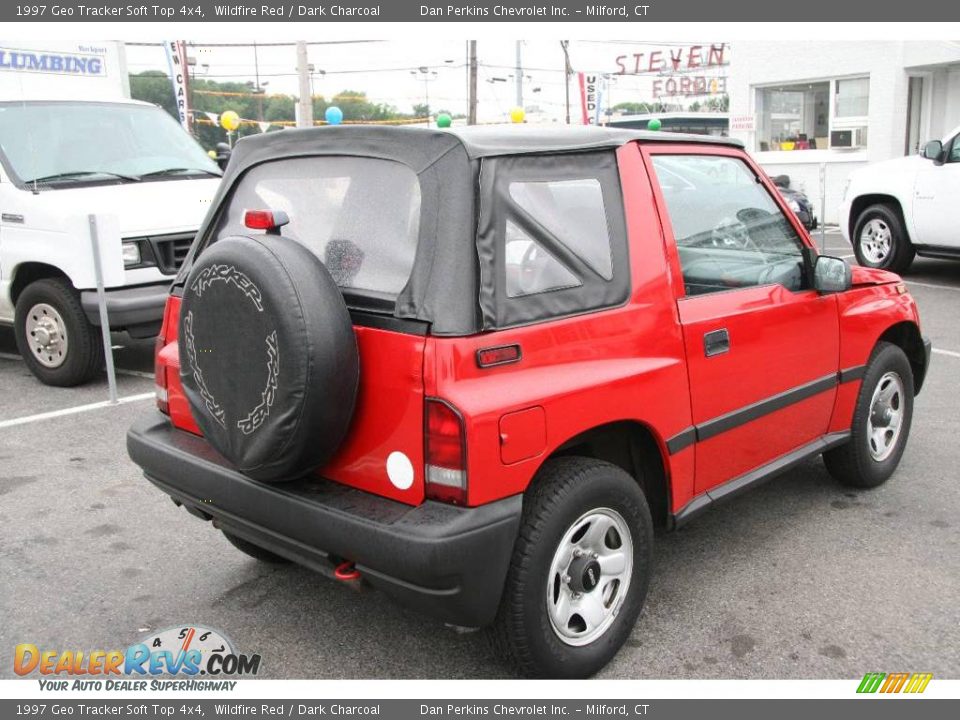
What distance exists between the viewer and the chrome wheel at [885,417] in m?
4.44

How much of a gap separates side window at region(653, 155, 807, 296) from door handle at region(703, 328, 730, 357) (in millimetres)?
172

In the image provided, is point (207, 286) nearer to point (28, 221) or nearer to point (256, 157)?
point (256, 157)

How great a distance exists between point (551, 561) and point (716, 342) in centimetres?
113

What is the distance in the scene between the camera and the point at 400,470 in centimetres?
264

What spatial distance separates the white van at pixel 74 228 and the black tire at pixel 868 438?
4.74 m

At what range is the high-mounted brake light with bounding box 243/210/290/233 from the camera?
2.85 meters

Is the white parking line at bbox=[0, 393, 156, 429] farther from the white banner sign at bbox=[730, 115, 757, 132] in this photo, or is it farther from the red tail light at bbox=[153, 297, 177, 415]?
the white banner sign at bbox=[730, 115, 757, 132]

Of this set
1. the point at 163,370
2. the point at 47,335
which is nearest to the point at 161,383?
the point at 163,370

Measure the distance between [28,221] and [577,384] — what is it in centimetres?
550

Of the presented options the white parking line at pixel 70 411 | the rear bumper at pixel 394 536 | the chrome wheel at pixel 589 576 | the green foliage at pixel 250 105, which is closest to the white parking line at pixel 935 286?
the white parking line at pixel 70 411

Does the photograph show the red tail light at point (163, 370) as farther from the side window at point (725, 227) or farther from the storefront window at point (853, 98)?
the storefront window at point (853, 98)

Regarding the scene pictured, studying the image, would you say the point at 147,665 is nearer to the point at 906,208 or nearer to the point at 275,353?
the point at 275,353

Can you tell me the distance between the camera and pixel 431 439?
2.56m
